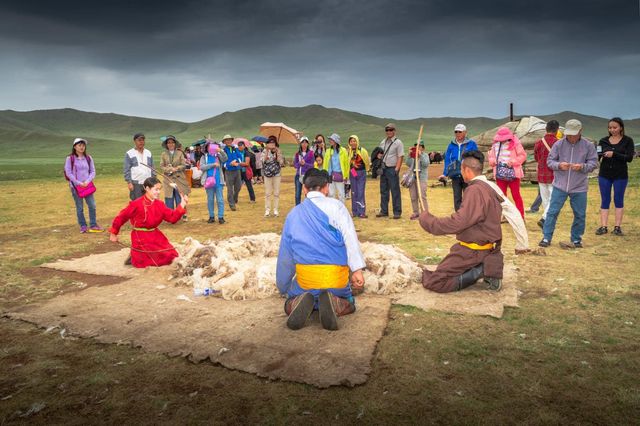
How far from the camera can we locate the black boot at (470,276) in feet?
19.8

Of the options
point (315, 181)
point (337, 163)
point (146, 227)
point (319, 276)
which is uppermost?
point (337, 163)

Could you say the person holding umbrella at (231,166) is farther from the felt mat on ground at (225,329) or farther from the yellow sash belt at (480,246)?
the yellow sash belt at (480,246)

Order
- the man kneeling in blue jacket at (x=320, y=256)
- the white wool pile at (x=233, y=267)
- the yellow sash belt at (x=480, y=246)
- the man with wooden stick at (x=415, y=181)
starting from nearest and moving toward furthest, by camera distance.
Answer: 1. the man kneeling in blue jacket at (x=320, y=256)
2. the yellow sash belt at (x=480, y=246)
3. the white wool pile at (x=233, y=267)
4. the man with wooden stick at (x=415, y=181)

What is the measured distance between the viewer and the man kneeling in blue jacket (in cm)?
484

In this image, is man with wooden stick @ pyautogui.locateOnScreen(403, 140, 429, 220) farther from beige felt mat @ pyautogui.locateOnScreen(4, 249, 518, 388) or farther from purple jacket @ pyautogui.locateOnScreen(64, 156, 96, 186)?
purple jacket @ pyautogui.locateOnScreen(64, 156, 96, 186)

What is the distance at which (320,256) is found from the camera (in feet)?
16.1

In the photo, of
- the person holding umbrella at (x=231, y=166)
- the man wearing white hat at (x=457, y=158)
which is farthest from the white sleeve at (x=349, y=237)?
the person holding umbrella at (x=231, y=166)

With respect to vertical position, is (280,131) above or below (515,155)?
above

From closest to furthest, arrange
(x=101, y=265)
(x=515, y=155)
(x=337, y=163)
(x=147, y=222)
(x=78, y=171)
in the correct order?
(x=147, y=222), (x=101, y=265), (x=515, y=155), (x=78, y=171), (x=337, y=163)

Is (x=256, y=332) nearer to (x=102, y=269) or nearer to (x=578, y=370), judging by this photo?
(x=578, y=370)

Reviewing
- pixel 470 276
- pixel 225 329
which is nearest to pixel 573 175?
pixel 470 276

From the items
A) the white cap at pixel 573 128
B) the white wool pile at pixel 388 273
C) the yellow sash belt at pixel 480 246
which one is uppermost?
the white cap at pixel 573 128

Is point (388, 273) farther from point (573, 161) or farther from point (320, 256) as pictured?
point (573, 161)

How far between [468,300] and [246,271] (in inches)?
122
